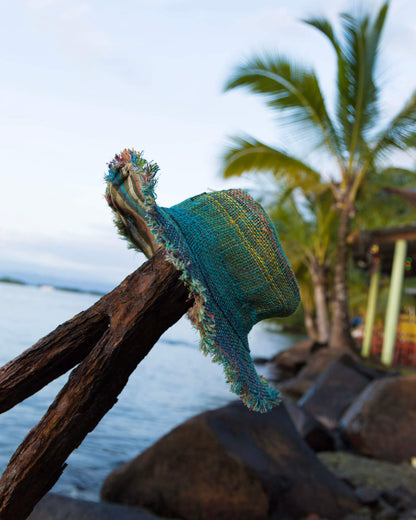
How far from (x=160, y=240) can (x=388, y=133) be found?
11385mm

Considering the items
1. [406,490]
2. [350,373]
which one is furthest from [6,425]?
[350,373]

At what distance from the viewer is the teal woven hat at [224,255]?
150 cm

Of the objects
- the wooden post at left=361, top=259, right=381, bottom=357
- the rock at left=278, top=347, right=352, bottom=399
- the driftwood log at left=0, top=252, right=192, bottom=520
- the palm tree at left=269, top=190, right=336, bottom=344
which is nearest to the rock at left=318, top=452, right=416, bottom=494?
the driftwood log at left=0, top=252, right=192, bottom=520

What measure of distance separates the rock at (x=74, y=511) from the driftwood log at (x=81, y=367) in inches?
62.1

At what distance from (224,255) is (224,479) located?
8.17 ft

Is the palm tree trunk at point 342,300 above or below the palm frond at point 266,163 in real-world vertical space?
below

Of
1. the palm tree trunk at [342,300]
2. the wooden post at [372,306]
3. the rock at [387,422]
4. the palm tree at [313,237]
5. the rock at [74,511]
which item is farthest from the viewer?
the palm tree at [313,237]

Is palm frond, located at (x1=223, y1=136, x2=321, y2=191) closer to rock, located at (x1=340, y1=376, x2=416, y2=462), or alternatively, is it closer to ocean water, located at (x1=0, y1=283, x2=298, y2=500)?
ocean water, located at (x1=0, y1=283, x2=298, y2=500)

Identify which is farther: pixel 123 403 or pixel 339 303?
pixel 339 303

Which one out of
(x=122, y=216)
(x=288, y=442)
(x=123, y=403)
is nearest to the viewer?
(x=122, y=216)

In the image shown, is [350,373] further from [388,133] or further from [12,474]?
[12,474]

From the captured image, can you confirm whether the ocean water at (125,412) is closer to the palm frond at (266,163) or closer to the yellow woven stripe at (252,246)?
the yellow woven stripe at (252,246)

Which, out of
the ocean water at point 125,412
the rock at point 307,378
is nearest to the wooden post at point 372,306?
the rock at point 307,378

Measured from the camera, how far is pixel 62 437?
4.59 feet
